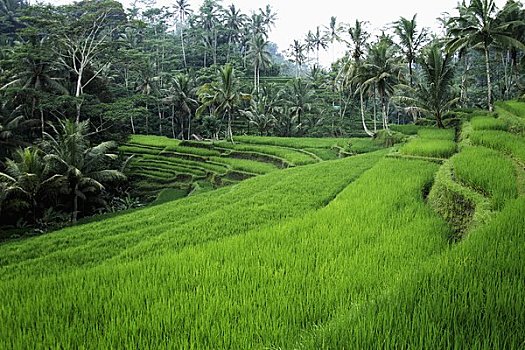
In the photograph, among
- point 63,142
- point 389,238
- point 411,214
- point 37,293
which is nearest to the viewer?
point 37,293

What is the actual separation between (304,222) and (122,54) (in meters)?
21.3

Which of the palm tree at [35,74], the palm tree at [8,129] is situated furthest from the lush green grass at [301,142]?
the palm tree at [8,129]

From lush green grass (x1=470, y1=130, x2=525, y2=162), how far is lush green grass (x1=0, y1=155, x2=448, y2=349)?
3.20 metres

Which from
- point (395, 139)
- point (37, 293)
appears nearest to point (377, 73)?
point (395, 139)

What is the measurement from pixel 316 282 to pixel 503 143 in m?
6.99

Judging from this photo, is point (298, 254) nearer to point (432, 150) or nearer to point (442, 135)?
point (432, 150)

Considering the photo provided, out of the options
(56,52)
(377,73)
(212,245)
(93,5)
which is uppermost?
(93,5)

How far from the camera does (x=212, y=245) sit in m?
4.63

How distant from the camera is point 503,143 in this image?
802 cm

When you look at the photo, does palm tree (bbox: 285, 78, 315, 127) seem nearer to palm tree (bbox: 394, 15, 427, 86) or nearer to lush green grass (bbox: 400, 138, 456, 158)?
palm tree (bbox: 394, 15, 427, 86)

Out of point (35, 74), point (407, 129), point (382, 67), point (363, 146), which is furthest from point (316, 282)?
point (35, 74)

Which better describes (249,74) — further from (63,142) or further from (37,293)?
(37,293)

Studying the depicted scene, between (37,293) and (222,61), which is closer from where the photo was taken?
(37,293)

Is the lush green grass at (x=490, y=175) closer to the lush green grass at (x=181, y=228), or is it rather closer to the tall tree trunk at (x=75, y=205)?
the lush green grass at (x=181, y=228)
